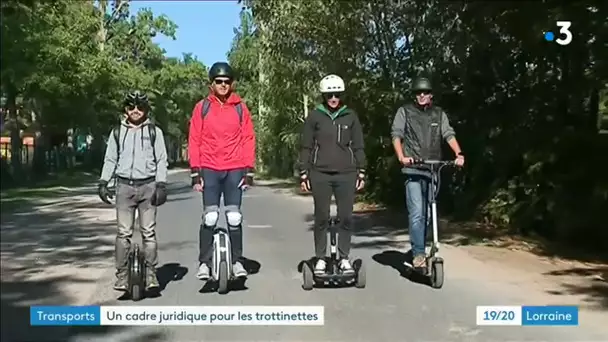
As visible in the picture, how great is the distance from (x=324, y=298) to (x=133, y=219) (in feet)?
4.45

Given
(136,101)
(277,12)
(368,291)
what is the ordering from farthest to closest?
(277,12) < (368,291) < (136,101)

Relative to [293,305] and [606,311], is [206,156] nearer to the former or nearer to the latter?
[293,305]

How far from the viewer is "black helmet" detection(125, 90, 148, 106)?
4870mm

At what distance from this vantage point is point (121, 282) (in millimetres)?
5504

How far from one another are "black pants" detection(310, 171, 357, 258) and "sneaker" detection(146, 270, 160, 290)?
4.01ft

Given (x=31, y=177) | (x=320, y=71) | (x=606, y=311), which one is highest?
(x=320, y=71)

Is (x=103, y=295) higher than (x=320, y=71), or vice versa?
(x=320, y=71)

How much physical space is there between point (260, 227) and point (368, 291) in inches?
121

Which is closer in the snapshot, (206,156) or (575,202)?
(206,156)

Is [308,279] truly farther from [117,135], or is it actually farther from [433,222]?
[117,135]

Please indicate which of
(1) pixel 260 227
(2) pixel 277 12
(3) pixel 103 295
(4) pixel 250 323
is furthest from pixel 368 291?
(2) pixel 277 12

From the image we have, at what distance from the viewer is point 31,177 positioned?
125 inches

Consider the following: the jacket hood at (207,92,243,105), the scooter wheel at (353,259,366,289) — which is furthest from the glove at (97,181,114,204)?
the scooter wheel at (353,259,366,289)

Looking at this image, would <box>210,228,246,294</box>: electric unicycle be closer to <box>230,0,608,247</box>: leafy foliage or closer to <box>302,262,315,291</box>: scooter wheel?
<box>302,262,315,291</box>: scooter wheel
